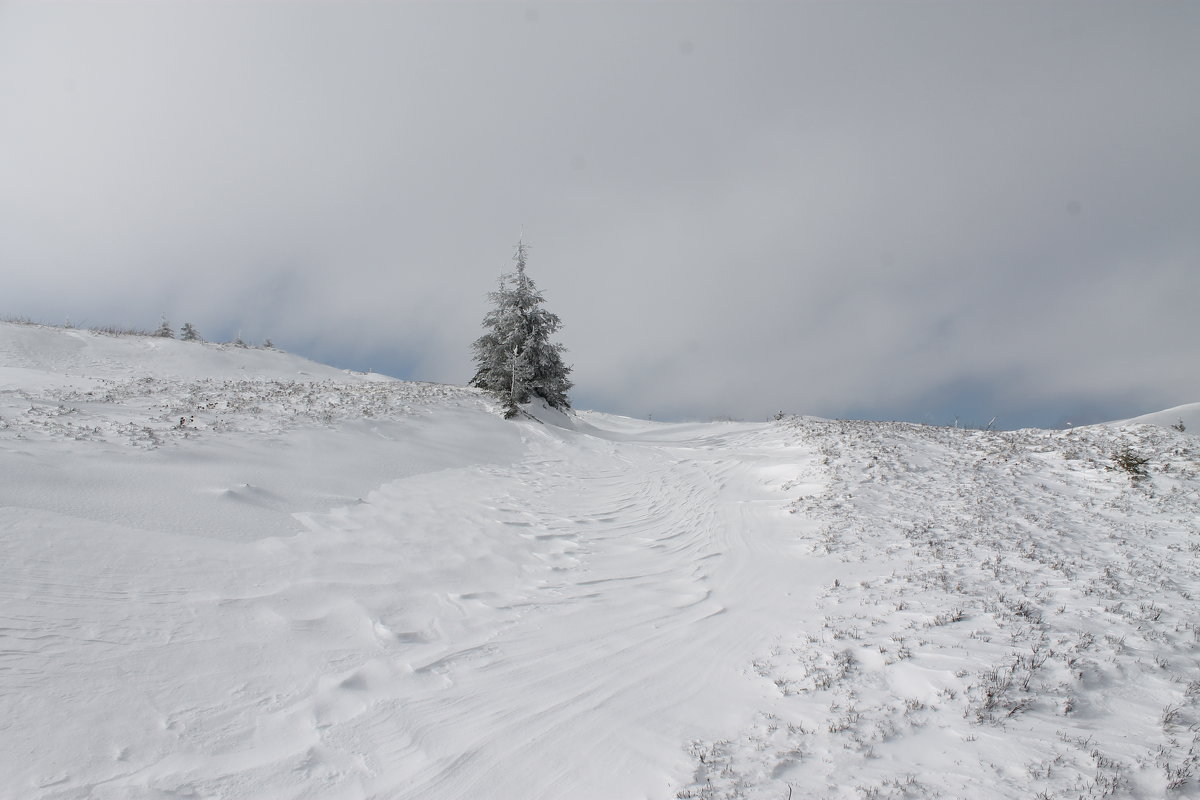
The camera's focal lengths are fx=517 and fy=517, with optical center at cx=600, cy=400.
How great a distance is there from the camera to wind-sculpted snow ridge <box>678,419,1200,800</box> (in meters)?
4.23

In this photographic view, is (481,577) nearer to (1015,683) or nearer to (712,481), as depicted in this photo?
(1015,683)

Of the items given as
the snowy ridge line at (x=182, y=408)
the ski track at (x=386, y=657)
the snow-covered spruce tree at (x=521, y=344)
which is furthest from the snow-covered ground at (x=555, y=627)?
the snow-covered spruce tree at (x=521, y=344)

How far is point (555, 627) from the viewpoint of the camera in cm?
684

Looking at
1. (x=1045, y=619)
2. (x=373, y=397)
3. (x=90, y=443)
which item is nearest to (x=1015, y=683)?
(x=1045, y=619)

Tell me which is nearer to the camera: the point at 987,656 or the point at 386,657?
the point at 386,657

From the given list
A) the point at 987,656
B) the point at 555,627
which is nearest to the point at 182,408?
the point at 555,627

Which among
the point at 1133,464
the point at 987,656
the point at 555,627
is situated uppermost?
the point at 1133,464

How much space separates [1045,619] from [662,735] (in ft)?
18.6

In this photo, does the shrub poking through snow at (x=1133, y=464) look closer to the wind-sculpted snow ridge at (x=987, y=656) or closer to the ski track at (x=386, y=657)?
the wind-sculpted snow ridge at (x=987, y=656)

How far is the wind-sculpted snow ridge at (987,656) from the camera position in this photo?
4227 millimetres

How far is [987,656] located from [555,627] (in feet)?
16.8

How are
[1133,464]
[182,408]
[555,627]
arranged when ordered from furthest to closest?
[182,408] → [1133,464] → [555,627]

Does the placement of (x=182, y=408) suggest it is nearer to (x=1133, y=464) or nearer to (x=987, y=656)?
(x=987, y=656)

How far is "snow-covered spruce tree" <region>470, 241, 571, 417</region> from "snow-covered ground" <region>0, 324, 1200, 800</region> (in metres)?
11.3
